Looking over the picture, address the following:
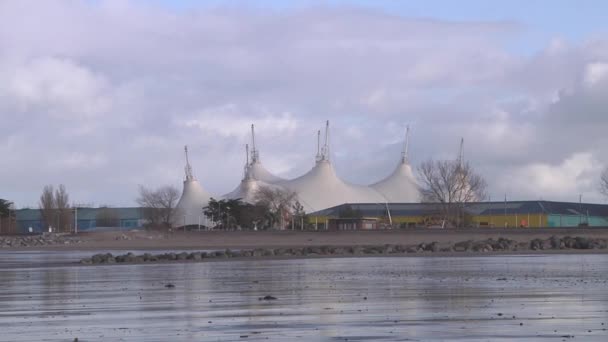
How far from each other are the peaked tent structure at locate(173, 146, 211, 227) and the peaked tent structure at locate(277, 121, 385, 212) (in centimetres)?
1111

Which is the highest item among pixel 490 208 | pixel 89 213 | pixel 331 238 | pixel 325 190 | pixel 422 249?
pixel 325 190

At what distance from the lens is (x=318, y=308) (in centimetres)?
1884

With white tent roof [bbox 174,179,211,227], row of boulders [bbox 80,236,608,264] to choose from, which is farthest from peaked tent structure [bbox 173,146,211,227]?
row of boulders [bbox 80,236,608,264]

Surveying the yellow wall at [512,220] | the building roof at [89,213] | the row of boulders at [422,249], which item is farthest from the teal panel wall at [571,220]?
the building roof at [89,213]

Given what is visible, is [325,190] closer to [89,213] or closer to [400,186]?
[400,186]

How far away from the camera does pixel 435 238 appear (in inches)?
3273

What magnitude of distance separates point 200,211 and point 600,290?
128376 millimetres

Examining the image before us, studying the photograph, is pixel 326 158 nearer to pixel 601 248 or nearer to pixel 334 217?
pixel 334 217

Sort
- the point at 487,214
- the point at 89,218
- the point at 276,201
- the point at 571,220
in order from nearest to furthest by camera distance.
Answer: the point at 571,220 → the point at 487,214 → the point at 276,201 → the point at 89,218

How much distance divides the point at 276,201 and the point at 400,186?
22.8 m

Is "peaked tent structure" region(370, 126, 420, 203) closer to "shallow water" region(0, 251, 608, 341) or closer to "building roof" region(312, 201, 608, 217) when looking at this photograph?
"building roof" region(312, 201, 608, 217)

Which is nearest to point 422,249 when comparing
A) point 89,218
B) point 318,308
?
point 318,308

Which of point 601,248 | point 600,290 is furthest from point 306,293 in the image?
point 601,248

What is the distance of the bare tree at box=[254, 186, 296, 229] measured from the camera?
130 metres
